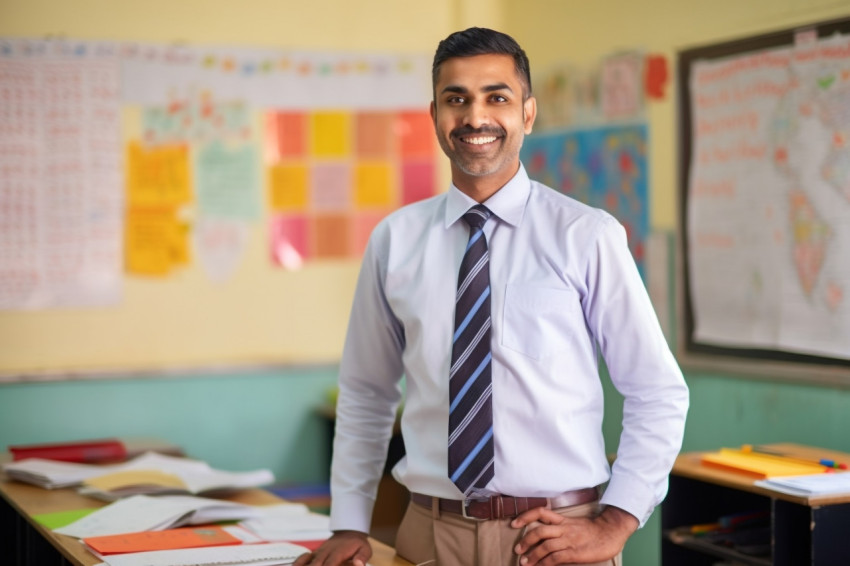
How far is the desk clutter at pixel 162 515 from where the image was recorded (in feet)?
7.20

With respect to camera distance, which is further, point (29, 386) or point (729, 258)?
point (29, 386)

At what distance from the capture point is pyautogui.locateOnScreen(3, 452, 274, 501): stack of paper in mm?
2861

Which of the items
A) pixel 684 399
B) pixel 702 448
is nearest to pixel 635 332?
pixel 684 399

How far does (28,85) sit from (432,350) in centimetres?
291

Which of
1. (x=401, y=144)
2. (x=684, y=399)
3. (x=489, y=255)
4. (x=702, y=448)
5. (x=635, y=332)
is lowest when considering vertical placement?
(x=702, y=448)

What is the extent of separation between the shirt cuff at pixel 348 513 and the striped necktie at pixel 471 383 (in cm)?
29

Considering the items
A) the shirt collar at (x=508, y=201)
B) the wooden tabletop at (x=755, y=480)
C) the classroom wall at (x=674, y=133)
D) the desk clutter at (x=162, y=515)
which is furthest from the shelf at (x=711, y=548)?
the shirt collar at (x=508, y=201)

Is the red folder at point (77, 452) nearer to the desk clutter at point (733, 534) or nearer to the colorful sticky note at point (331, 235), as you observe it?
the colorful sticky note at point (331, 235)

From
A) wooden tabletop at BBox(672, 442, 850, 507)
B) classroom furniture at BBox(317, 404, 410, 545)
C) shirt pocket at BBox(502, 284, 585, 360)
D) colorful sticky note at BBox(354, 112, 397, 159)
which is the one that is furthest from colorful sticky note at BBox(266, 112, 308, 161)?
shirt pocket at BBox(502, 284, 585, 360)

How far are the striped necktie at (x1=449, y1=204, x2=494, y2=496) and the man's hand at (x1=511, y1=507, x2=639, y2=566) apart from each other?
11cm

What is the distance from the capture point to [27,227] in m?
4.14

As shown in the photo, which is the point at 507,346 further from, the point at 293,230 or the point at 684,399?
the point at 293,230

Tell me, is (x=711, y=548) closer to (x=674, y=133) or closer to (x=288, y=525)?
(x=288, y=525)

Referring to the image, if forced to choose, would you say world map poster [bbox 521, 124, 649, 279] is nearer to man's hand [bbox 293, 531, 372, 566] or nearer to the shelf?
the shelf
